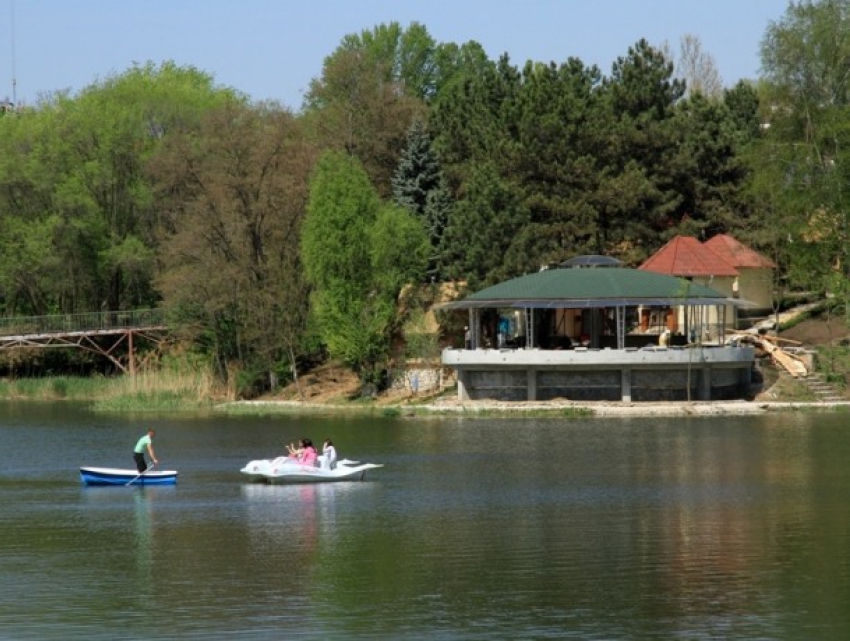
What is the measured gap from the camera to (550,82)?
7606 cm

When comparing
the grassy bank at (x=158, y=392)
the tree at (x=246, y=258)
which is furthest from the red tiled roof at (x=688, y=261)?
the grassy bank at (x=158, y=392)

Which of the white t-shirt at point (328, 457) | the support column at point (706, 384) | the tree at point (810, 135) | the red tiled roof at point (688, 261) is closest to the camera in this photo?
the white t-shirt at point (328, 457)

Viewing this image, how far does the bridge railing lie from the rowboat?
1482 inches

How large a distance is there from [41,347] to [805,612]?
61.9 metres

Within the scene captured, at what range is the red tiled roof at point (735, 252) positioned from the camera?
73.2 m

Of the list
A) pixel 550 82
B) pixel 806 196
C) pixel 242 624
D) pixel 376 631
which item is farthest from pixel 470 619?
pixel 550 82

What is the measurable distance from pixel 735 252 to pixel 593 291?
11926mm

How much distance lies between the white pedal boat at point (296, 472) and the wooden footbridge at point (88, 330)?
3748 centimetres

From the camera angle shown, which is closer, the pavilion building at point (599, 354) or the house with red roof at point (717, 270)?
the pavilion building at point (599, 354)

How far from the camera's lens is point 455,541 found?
33.0 metres

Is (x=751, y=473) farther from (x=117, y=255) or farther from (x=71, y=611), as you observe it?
(x=117, y=255)

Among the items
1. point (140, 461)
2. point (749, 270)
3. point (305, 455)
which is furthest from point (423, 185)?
point (140, 461)

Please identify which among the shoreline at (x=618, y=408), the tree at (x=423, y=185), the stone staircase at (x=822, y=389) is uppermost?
the tree at (x=423, y=185)

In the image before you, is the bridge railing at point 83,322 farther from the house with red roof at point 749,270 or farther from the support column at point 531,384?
the house with red roof at point 749,270
